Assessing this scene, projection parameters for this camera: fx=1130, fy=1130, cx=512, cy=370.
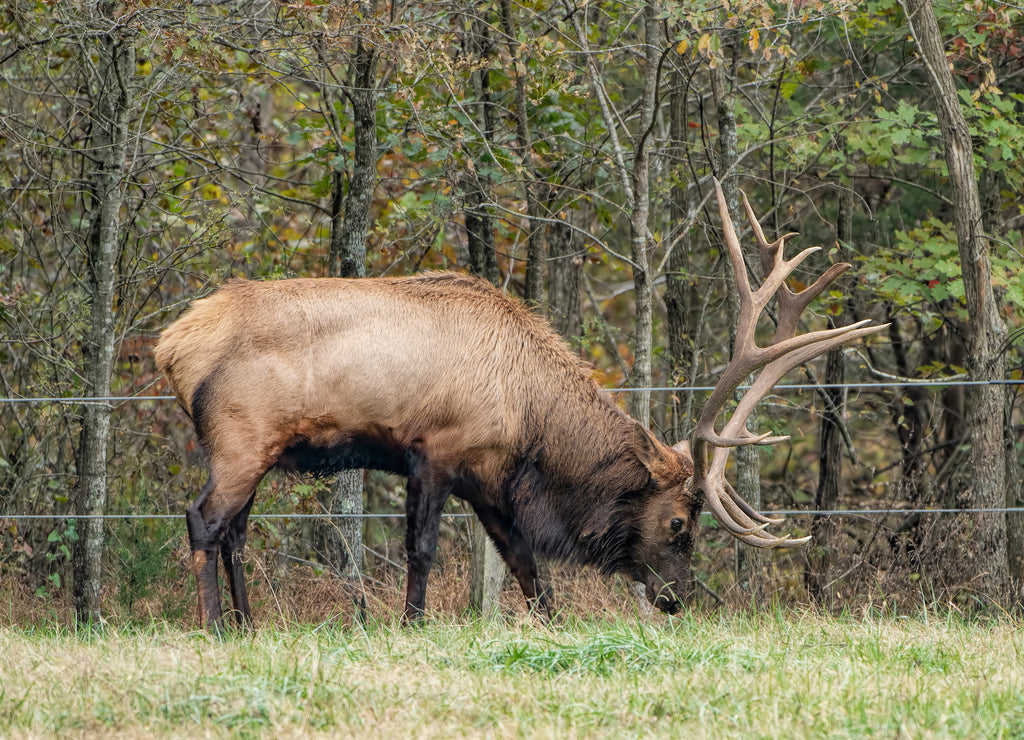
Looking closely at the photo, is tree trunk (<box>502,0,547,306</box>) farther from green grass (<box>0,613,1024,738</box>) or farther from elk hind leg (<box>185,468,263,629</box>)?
green grass (<box>0,613,1024,738</box>)

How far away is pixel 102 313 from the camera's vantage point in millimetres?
7332

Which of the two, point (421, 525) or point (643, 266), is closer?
point (421, 525)

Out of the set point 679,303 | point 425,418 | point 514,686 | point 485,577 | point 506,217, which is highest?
point 506,217

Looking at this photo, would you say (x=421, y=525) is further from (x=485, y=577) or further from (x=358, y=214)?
(x=358, y=214)

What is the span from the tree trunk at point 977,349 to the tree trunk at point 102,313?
5.09 metres

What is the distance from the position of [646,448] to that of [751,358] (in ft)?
2.52

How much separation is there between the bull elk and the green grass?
134 cm

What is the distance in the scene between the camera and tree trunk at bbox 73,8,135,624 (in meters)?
7.12

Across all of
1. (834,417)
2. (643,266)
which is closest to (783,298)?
(643,266)

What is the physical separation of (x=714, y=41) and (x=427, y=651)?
3943mm

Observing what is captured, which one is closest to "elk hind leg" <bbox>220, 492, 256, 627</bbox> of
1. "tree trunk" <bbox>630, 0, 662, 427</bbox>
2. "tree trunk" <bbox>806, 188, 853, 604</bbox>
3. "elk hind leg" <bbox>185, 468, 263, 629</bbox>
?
"elk hind leg" <bbox>185, 468, 263, 629</bbox>

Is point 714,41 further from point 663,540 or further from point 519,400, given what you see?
point 663,540

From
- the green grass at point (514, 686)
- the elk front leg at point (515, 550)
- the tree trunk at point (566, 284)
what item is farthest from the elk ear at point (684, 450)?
the tree trunk at point (566, 284)

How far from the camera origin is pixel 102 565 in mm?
7770
